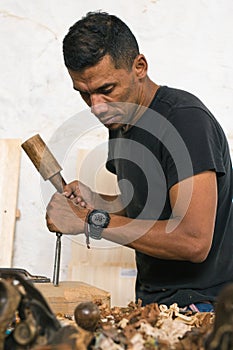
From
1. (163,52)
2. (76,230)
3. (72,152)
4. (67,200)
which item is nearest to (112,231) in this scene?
(76,230)

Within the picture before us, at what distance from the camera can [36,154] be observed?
2367 millimetres

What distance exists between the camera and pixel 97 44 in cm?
212

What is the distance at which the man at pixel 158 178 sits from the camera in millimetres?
1992

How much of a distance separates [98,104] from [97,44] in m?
0.22

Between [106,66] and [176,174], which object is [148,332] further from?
[106,66]

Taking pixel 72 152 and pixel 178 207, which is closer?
pixel 178 207

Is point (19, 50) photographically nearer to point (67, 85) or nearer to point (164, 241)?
point (67, 85)

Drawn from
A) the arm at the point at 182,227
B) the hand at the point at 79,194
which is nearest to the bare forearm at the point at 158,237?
the arm at the point at 182,227

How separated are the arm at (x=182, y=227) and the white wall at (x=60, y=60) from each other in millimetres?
1579

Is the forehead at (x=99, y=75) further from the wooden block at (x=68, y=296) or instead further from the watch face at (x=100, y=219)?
the wooden block at (x=68, y=296)

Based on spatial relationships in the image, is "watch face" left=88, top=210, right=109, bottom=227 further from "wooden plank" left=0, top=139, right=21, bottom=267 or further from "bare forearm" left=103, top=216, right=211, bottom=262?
"wooden plank" left=0, top=139, right=21, bottom=267

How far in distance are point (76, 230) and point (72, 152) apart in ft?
4.95

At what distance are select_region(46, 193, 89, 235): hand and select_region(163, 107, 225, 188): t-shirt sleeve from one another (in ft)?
1.19

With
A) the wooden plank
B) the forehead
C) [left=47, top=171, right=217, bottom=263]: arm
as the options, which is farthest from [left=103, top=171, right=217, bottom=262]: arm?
the wooden plank
